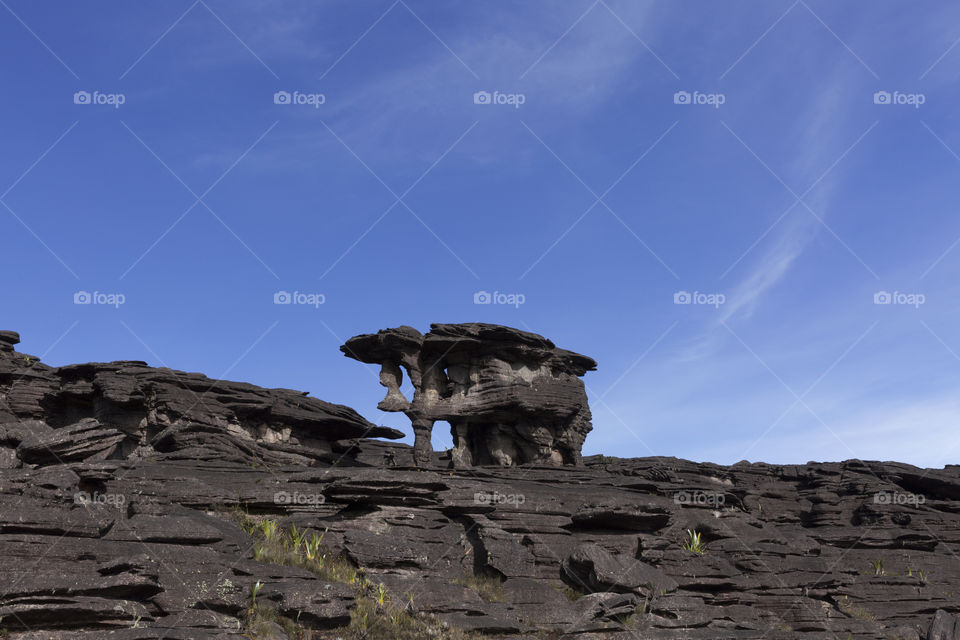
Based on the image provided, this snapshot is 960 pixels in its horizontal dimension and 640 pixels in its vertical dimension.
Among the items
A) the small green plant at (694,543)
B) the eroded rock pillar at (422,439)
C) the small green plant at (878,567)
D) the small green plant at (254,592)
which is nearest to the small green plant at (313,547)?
the small green plant at (254,592)

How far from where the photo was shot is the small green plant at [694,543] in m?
25.7

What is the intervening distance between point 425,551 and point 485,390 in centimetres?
1427

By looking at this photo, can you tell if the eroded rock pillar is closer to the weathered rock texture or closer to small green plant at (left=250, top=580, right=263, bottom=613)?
the weathered rock texture

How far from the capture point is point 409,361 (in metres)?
34.3

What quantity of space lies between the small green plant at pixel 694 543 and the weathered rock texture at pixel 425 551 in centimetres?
18

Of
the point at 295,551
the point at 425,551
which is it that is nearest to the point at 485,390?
the point at 425,551

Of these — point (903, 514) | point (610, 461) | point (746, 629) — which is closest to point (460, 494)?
point (746, 629)

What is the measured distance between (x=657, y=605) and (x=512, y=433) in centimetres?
1550

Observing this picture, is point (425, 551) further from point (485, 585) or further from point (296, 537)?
point (296, 537)

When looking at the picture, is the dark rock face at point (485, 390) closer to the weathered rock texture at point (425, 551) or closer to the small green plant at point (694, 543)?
the weathered rock texture at point (425, 551)

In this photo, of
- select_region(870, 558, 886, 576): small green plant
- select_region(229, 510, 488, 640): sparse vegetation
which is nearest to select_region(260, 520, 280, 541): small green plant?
select_region(229, 510, 488, 640): sparse vegetation

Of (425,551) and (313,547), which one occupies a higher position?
(425,551)

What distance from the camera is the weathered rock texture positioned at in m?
15.5

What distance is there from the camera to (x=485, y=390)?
34.6 metres
